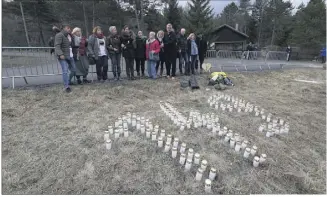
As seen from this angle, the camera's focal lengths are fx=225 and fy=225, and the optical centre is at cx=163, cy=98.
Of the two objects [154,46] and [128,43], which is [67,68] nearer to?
[128,43]

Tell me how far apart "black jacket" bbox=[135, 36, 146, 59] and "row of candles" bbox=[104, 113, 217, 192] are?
336cm

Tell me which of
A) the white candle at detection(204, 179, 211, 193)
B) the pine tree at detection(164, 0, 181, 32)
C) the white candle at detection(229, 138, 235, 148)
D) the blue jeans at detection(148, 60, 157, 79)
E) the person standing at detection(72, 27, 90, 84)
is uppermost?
the pine tree at detection(164, 0, 181, 32)

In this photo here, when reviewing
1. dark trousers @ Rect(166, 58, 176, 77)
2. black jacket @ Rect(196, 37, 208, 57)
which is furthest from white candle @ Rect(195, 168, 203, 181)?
black jacket @ Rect(196, 37, 208, 57)

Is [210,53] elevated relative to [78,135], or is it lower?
elevated

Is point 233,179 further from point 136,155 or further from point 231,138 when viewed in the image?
A: point 136,155

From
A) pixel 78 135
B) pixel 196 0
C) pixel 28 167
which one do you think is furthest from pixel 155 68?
pixel 196 0

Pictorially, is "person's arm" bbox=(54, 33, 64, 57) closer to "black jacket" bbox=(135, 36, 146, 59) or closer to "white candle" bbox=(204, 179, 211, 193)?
"black jacket" bbox=(135, 36, 146, 59)

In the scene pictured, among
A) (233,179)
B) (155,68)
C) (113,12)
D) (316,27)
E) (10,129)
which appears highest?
(113,12)

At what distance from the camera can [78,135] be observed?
4.09 meters

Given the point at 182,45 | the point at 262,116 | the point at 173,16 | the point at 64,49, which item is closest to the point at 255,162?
the point at 262,116

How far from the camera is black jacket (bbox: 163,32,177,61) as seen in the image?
25.6 ft

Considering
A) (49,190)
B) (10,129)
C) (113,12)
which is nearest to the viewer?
(49,190)

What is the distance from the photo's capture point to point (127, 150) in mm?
3619

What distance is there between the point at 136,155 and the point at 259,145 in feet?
7.29
